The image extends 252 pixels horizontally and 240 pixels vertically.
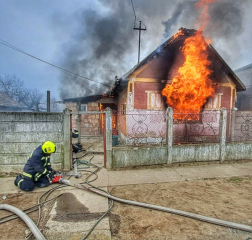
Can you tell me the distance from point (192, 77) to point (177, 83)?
0.99 metres

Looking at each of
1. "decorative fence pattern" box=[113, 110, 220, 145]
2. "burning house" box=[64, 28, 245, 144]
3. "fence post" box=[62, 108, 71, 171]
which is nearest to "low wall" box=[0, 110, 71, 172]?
"fence post" box=[62, 108, 71, 171]

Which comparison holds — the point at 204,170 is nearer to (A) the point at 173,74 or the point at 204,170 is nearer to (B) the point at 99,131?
(A) the point at 173,74

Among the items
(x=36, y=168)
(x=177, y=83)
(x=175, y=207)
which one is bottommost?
(x=175, y=207)

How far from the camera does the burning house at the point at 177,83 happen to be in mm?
9320

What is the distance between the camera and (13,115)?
17.7ft

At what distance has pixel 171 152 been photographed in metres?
6.34

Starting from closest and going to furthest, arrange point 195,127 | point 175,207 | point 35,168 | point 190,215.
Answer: point 190,215 < point 175,207 < point 35,168 < point 195,127

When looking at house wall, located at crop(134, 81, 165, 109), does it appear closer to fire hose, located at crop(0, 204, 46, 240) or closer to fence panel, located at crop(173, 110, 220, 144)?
fence panel, located at crop(173, 110, 220, 144)

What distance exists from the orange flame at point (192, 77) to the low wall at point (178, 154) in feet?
11.2

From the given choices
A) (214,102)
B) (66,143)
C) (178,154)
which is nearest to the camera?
(66,143)

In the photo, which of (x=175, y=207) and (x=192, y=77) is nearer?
(x=175, y=207)

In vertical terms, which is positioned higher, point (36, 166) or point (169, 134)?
point (169, 134)

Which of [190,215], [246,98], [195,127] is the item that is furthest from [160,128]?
A: [246,98]

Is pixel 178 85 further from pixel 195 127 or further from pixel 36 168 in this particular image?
pixel 36 168
